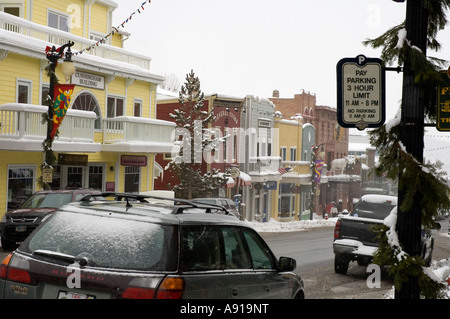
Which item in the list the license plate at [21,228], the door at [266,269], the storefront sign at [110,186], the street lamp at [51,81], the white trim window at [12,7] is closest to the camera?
the door at [266,269]

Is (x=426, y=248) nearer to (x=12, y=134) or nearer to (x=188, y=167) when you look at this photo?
(x=12, y=134)

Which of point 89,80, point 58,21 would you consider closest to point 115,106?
point 89,80

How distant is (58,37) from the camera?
23.9m

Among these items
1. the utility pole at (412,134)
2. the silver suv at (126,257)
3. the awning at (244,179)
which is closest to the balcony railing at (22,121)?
the silver suv at (126,257)

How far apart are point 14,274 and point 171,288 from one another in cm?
144

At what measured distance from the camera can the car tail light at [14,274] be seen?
4.71 metres

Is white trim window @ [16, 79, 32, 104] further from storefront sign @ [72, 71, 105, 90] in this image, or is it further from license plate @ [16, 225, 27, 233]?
license plate @ [16, 225, 27, 233]

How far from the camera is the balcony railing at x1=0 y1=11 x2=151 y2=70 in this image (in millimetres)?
21938

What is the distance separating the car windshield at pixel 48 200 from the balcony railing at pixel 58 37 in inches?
340

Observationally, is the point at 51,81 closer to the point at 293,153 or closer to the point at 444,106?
the point at 444,106

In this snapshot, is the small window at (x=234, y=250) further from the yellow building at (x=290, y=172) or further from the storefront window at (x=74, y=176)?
the yellow building at (x=290, y=172)

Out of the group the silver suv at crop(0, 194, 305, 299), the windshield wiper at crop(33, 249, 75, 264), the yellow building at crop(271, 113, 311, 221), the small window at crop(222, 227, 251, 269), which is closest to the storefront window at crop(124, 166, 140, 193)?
the yellow building at crop(271, 113, 311, 221)

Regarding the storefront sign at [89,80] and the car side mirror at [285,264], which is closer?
the car side mirror at [285,264]

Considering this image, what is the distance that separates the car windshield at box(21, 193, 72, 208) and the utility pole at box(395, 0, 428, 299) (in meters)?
12.3
